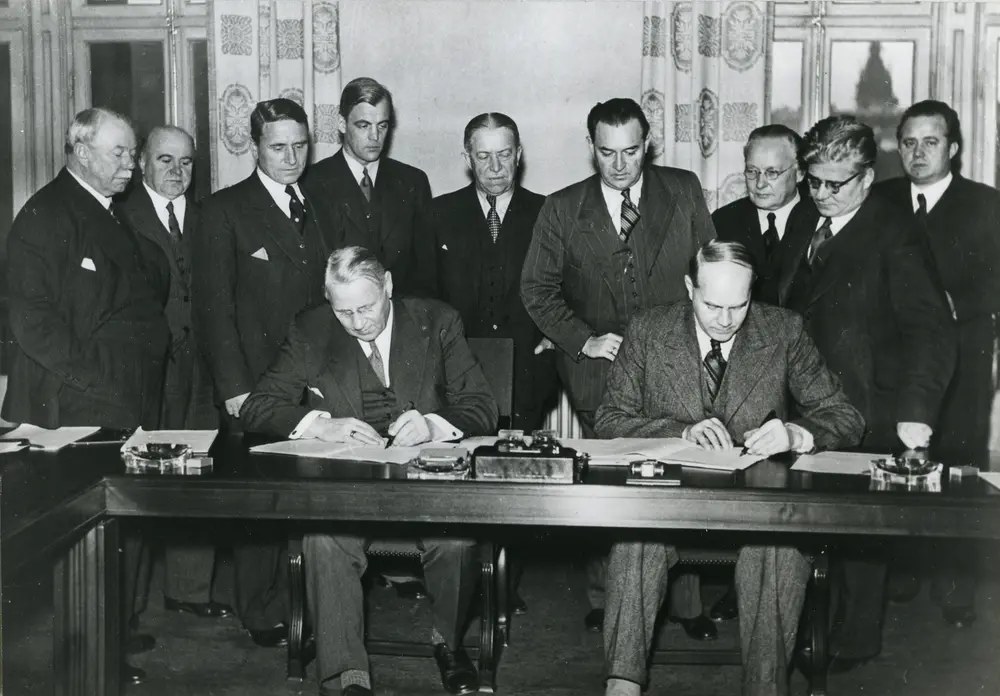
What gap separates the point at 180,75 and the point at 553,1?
6.10 feet

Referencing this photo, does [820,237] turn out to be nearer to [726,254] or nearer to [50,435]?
[726,254]

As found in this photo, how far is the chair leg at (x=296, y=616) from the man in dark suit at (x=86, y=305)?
491mm

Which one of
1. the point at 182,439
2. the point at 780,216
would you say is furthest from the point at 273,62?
the point at 182,439

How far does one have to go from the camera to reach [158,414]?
4051 mm

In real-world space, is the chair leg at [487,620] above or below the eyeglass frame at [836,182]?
below

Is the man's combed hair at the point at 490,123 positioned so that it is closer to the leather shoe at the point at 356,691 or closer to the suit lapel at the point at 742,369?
the suit lapel at the point at 742,369

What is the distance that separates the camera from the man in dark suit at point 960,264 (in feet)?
13.1

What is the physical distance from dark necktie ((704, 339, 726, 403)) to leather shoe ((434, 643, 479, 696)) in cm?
111

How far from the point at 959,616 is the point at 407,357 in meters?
2.24

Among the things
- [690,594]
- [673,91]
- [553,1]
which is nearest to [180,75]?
[553,1]

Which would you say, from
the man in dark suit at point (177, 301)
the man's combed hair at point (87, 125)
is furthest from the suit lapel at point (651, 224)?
the man's combed hair at point (87, 125)

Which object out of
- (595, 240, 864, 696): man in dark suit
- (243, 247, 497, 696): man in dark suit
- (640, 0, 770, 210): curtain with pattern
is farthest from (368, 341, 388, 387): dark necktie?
(640, 0, 770, 210): curtain with pattern

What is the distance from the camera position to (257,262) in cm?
404

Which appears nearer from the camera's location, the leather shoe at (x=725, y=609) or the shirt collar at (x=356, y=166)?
the leather shoe at (x=725, y=609)
